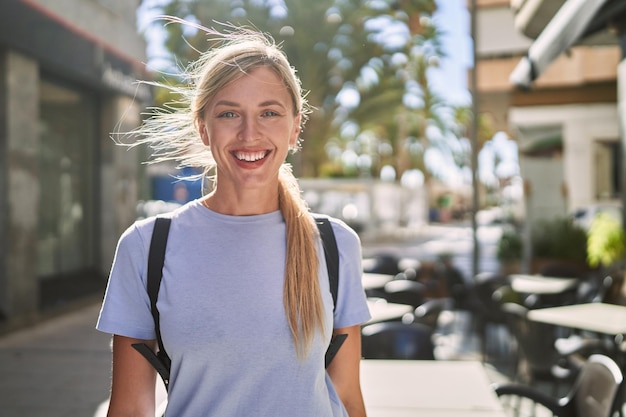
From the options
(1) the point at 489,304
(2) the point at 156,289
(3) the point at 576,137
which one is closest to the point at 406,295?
(1) the point at 489,304

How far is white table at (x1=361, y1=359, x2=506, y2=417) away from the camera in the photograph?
9.18 feet

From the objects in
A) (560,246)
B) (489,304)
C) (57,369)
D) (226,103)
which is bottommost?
(57,369)

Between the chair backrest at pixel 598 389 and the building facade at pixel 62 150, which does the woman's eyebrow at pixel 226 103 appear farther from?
the building facade at pixel 62 150

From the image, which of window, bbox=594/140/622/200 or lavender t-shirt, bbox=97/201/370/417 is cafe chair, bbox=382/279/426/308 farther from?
window, bbox=594/140/622/200

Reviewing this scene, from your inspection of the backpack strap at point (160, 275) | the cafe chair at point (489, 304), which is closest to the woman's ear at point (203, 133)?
the backpack strap at point (160, 275)

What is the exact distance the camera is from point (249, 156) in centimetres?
158

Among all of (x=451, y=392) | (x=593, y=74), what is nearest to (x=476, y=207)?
(x=593, y=74)

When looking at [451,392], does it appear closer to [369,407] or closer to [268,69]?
[369,407]

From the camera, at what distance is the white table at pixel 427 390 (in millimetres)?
2799

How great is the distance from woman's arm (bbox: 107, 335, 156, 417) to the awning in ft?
15.9

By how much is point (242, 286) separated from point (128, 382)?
12.8 inches

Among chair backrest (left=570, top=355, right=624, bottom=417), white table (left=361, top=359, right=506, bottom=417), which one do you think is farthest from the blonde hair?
chair backrest (left=570, top=355, right=624, bottom=417)

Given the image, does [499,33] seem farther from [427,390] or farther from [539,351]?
[427,390]

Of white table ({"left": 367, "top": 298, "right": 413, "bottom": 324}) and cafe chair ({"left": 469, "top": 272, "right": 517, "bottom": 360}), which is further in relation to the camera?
cafe chair ({"left": 469, "top": 272, "right": 517, "bottom": 360})
